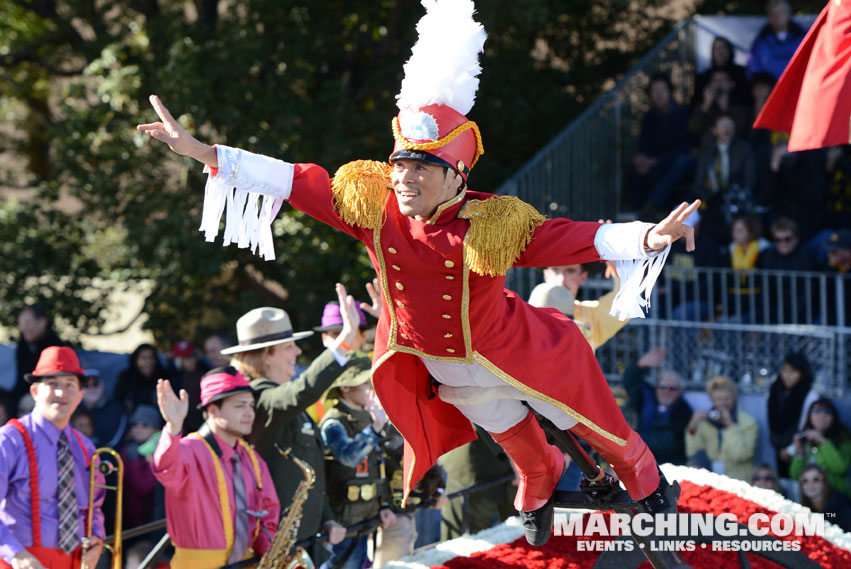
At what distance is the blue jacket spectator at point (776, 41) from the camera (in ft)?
33.3

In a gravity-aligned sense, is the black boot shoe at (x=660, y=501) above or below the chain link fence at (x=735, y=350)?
below

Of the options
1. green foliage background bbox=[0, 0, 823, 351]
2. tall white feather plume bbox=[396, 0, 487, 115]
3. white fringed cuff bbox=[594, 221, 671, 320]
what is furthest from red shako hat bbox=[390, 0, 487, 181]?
green foliage background bbox=[0, 0, 823, 351]

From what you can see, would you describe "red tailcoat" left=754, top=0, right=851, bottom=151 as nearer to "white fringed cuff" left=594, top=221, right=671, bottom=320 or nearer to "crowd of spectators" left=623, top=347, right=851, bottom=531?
"white fringed cuff" left=594, top=221, right=671, bottom=320

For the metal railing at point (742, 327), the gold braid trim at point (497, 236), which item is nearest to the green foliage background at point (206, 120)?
the metal railing at point (742, 327)

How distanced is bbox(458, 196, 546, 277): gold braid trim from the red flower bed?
192cm

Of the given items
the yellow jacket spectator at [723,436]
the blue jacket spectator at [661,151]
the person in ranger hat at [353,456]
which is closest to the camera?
the person in ranger hat at [353,456]

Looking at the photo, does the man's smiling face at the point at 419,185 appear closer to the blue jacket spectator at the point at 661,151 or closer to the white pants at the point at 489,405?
the white pants at the point at 489,405

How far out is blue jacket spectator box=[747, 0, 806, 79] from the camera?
1016 cm

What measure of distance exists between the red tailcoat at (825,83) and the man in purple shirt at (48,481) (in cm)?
353

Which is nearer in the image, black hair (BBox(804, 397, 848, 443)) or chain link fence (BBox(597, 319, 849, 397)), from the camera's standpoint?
black hair (BBox(804, 397, 848, 443))

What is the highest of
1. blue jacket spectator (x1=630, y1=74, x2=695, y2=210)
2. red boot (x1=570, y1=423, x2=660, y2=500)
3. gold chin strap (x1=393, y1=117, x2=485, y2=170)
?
blue jacket spectator (x1=630, y1=74, x2=695, y2=210)

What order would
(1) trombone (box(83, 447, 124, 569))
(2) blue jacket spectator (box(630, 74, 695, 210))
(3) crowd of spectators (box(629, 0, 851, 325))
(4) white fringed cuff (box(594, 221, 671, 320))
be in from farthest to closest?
(2) blue jacket spectator (box(630, 74, 695, 210)) → (3) crowd of spectators (box(629, 0, 851, 325)) → (1) trombone (box(83, 447, 124, 569)) → (4) white fringed cuff (box(594, 221, 671, 320))

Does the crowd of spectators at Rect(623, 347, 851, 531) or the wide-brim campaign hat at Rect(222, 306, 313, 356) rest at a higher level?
the wide-brim campaign hat at Rect(222, 306, 313, 356)

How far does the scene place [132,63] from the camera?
33.6ft
